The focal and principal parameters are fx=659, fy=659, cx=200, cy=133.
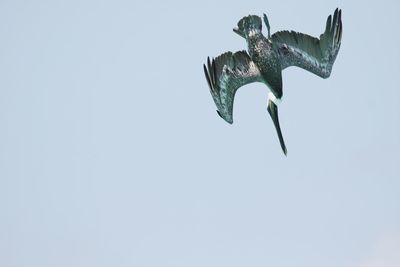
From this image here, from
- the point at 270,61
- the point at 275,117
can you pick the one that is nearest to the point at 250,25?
the point at 270,61

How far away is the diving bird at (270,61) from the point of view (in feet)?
61.4

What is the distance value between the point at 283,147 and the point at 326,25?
3.92 meters

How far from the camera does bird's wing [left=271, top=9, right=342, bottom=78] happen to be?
19.1 m

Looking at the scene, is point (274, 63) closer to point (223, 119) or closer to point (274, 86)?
point (274, 86)

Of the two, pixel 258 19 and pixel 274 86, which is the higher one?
pixel 258 19

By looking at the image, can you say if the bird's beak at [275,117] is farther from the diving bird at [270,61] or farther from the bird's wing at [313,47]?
the bird's wing at [313,47]

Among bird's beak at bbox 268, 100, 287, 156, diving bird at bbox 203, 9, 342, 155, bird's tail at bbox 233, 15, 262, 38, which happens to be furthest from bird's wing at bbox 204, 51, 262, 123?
bird's beak at bbox 268, 100, 287, 156

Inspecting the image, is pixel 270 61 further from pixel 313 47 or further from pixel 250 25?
pixel 313 47

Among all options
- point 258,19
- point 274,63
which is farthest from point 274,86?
point 258,19

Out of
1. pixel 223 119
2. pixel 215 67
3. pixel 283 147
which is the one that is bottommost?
pixel 283 147

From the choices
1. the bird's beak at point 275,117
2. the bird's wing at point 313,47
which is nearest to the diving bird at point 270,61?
the bird's wing at point 313,47

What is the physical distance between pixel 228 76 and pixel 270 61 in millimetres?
1479

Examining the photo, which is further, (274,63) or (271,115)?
(271,115)

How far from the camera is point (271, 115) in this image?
20656 mm
